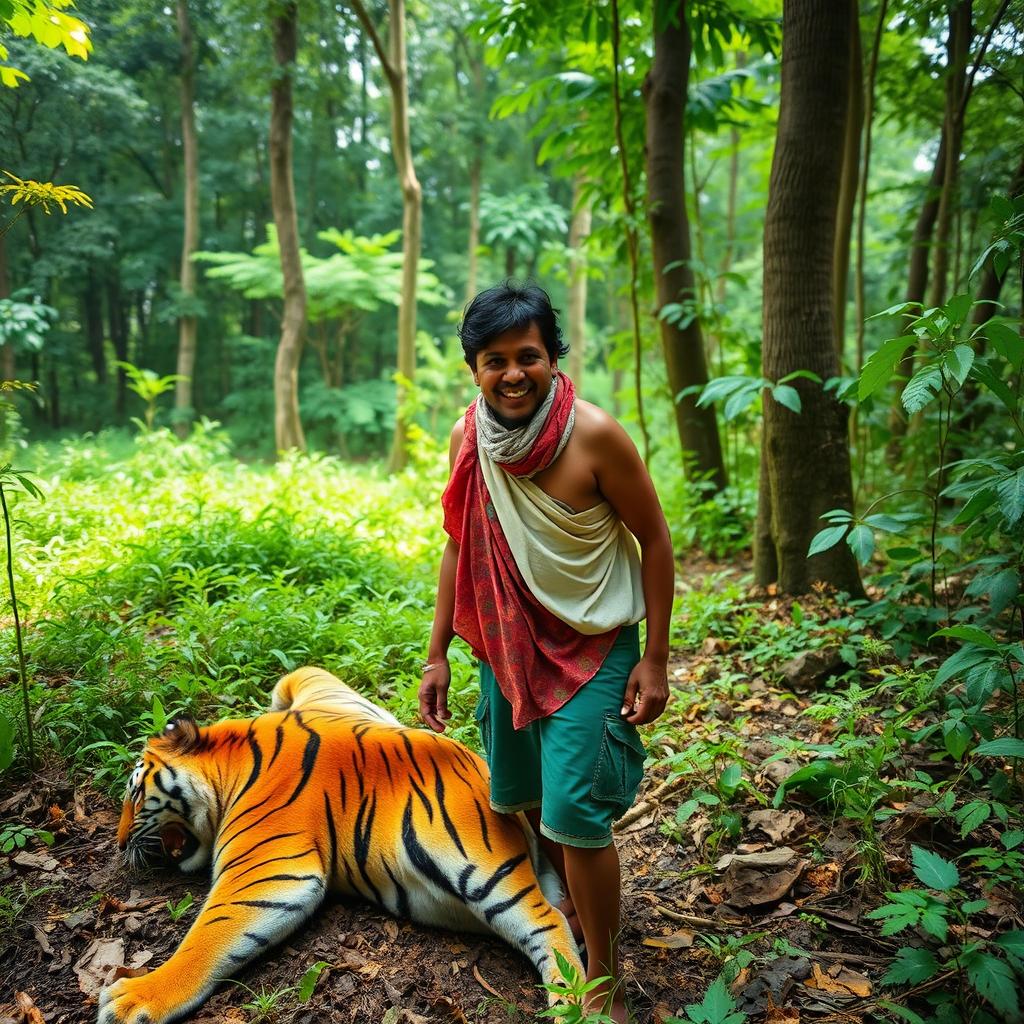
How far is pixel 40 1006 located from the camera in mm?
2143

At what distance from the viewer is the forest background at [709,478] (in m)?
2.44

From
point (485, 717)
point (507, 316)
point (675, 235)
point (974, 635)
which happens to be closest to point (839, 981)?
point (974, 635)

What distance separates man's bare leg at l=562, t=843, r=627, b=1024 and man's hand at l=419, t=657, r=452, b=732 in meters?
0.60

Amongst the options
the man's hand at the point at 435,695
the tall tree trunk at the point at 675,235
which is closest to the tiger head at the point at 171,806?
the man's hand at the point at 435,695

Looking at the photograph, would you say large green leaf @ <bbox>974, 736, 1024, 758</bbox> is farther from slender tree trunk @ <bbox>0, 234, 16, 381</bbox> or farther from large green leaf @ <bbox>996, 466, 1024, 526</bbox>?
slender tree trunk @ <bbox>0, 234, 16, 381</bbox>

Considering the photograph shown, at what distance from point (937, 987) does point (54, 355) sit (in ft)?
37.9

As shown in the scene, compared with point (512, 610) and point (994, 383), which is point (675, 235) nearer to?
point (994, 383)

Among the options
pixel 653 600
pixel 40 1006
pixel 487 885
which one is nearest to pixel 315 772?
pixel 487 885

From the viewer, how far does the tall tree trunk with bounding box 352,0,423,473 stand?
890 centimetres

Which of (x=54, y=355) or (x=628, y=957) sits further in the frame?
(x=54, y=355)

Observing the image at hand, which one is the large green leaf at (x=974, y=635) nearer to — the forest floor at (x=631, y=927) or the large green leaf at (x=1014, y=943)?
the forest floor at (x=631, y=927)

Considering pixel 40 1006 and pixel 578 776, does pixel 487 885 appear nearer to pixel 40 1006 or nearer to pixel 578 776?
pixel 578 776

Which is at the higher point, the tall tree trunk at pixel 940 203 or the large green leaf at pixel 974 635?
the tall tree trunk at pixel 940 203

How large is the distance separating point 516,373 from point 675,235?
4.49 m
